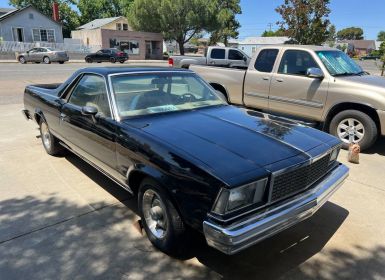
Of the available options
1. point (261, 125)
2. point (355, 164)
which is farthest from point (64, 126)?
point (355, 164)

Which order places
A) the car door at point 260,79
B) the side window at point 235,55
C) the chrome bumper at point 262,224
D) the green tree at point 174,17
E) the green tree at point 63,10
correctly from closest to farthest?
the chrome bumper at point 262,224 < the car door at point 260,79 < the side window at point 235,55 < the green tree at point 174,17 < the green tree at point 63,10

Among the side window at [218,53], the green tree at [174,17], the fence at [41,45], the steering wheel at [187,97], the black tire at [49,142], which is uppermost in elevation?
the green tree at [174,17]

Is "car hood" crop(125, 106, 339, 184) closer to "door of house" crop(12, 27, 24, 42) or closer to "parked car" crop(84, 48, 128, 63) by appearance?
"parked car" crop(84, 48, 128, 63)

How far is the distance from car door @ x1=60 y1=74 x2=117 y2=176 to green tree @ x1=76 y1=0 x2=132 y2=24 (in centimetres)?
6615

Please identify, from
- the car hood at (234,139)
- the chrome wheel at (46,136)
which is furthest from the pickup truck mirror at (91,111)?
the chrome wheel at (46,136)

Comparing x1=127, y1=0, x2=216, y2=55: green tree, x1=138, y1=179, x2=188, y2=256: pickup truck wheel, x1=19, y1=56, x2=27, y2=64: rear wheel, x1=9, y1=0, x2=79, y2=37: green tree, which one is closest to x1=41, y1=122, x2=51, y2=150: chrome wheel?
x1=138, y1=179, x2=188, y2=256: pickup truck wheel

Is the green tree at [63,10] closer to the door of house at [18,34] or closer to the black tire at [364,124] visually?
the door of house at [18,34]

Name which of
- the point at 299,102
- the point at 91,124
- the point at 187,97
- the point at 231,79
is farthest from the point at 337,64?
the point at 91,124

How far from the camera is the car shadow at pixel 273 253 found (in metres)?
3.12

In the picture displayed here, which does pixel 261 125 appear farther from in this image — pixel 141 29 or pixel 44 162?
pixel 141 29

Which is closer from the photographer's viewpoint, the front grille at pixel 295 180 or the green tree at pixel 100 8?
the front grille at pixel 295 180

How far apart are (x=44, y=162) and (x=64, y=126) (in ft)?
3.48

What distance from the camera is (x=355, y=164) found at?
19.0 feet

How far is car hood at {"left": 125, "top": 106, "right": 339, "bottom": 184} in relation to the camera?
9.35 ft
